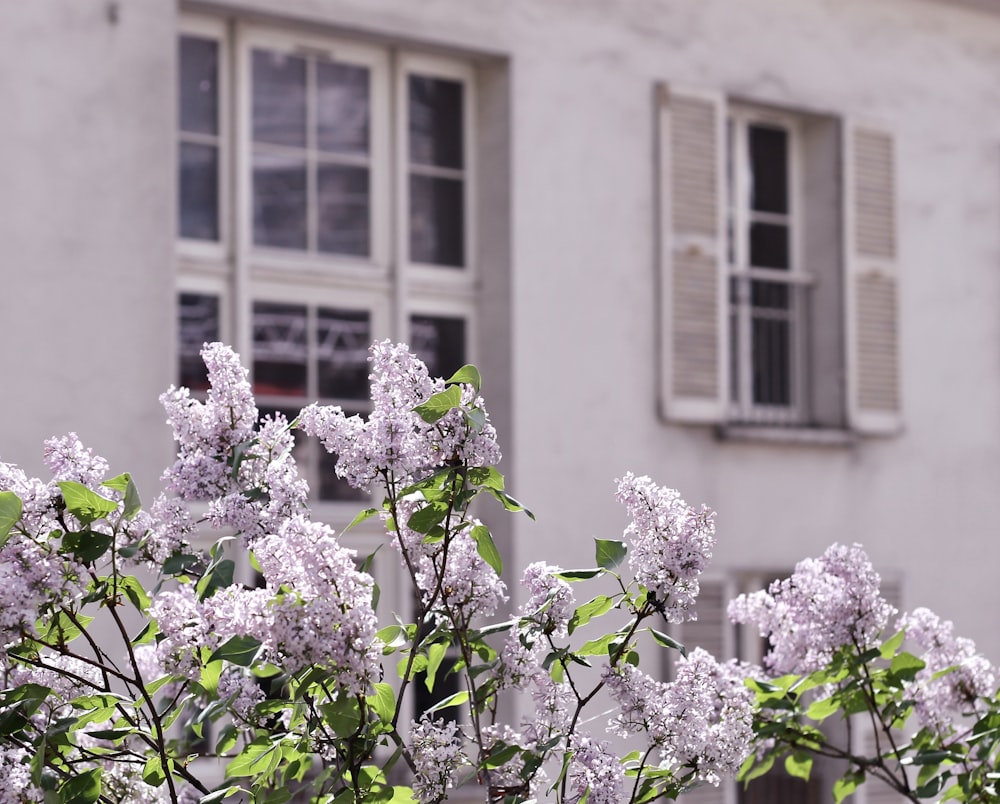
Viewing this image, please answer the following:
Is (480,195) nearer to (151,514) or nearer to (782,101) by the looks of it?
(782,101)

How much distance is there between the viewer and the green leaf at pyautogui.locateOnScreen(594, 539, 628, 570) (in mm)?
2348

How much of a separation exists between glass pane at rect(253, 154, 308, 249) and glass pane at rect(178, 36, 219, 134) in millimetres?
280

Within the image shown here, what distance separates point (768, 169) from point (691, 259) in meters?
1.14

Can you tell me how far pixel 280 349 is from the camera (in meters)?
7.66

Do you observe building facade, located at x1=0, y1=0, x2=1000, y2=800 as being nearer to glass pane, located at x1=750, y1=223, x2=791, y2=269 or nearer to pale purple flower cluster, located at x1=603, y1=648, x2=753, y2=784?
glass pane, located at x1=750, y1=223, x2=791, y2=269

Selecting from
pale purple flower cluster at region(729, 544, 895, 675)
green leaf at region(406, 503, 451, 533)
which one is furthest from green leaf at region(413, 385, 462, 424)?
pale purple flower cluster at region(729, 544, 895, 675)

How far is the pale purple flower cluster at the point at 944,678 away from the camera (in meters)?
3.20

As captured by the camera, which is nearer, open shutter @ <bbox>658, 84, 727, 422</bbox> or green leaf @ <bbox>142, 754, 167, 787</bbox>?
green leaf @ <bbox>142, 754, 167, 787</bbox>

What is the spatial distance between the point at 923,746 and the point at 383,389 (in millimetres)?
1429

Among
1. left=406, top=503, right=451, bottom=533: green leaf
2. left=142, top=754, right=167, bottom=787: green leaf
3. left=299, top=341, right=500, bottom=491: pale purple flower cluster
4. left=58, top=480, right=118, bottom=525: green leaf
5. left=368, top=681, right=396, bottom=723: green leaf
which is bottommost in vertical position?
left=142, top=754, right=167, bottom=787: green leaf

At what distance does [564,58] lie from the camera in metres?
8.27

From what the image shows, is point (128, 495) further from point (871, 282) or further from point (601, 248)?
point (871, 282)

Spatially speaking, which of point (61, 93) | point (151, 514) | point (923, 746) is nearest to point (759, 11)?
point (61, 93)

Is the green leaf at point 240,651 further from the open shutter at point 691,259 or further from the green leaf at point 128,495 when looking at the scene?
the open shutter at point 691,259
